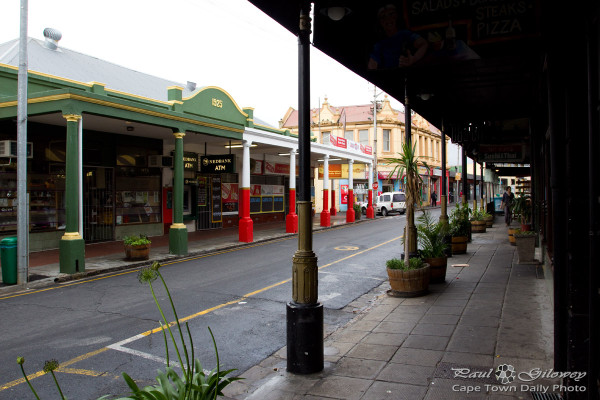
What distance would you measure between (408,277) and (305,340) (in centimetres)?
377

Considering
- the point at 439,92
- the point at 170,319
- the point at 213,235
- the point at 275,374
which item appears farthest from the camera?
the point at 213,235

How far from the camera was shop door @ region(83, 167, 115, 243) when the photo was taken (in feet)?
54.5

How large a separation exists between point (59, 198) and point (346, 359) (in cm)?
1401

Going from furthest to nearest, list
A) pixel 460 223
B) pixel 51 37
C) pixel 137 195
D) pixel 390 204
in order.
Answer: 1. pixel 390 204
2. pixel 137 195
3. pixel 51 37
4. pixel 460 223

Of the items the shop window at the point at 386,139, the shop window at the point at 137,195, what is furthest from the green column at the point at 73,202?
the shop window at the point at 386,139

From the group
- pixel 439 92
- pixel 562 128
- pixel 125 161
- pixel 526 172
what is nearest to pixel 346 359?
pixel 562 128

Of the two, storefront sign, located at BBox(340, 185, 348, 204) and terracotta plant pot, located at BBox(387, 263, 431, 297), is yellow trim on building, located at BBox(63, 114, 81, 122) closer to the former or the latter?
terracotta plant pot, located at BBox(387, 263, 431, 297)

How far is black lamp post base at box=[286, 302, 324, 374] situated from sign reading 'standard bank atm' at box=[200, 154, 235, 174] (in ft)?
44.6

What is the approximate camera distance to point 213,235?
794 inches

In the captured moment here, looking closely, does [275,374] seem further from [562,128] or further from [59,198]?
[59,198]

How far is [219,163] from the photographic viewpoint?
18.1 m

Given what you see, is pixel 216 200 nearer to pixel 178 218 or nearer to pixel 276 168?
pixel 276 168

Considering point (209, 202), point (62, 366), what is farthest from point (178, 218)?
point (62, 366)

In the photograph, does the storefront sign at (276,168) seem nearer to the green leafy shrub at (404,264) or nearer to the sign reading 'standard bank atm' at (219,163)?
the sign reading 'standard bank atm' at (219,163)
